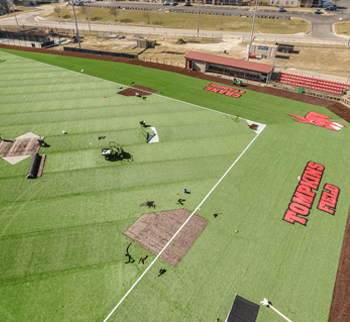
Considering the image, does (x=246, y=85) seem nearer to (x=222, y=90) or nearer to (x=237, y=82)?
(x=237, y=82)

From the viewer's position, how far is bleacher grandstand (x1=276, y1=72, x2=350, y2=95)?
4922 cm

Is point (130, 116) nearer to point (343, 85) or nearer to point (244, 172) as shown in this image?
point (244, 172)

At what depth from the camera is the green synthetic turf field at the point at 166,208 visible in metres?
17.6

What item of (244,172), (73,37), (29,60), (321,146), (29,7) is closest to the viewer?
(244,172)

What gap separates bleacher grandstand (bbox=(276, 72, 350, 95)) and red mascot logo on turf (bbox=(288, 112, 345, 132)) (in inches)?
437

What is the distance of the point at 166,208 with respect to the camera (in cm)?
2447

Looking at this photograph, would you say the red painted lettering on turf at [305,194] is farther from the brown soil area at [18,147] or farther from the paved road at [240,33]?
the paved road at [240,33]

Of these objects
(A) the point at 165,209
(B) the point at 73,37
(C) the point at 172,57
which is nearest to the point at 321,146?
(A) the point at 165,209

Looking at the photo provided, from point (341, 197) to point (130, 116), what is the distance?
32.1 meters

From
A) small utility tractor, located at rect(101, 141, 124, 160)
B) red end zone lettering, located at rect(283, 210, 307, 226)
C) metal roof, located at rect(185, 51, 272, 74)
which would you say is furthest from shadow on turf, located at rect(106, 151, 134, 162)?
metal roof, located at rect(185, 51, 272, 74)

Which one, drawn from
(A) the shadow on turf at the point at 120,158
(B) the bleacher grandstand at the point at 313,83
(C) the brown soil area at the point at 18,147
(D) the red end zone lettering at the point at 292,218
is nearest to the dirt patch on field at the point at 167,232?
(D) the red end zone lettering at the point at 292,218

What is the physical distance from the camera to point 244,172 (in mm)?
29016

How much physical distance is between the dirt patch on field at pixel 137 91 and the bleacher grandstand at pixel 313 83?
29.5 meters

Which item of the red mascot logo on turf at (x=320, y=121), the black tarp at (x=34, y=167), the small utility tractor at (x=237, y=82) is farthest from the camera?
the small utility tractor at (x=237, y=82)
